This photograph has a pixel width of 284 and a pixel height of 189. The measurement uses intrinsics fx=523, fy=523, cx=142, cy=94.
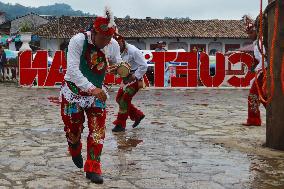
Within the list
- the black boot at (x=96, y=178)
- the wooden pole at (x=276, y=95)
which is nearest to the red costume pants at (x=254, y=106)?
the wooden pole at (x=276, y=95)

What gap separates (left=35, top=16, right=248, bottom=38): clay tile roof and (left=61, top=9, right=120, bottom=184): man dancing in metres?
40.5

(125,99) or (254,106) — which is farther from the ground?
(125,99)

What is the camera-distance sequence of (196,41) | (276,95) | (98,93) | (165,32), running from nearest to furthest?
(98,93) → (276,95) → (165,32) → (196,41)

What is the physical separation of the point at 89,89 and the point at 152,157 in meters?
1.59

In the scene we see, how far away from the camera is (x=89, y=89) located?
4895mm

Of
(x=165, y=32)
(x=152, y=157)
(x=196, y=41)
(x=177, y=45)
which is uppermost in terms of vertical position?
(x=165, y=32)

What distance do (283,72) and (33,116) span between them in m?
5.71

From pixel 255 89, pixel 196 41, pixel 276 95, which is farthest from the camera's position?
pixel 196 41

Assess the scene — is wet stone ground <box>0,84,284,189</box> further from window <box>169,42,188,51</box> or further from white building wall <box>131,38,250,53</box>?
window <box>169,42,188,51</box>

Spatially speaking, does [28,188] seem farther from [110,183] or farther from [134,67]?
[134,67]

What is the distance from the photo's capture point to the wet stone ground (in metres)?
4.93

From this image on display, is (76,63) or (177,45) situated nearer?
(76,63)

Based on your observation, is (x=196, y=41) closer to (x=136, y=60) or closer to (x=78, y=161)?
(x=136, y=60)

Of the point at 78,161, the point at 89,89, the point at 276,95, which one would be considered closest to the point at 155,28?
the point at 276,95
